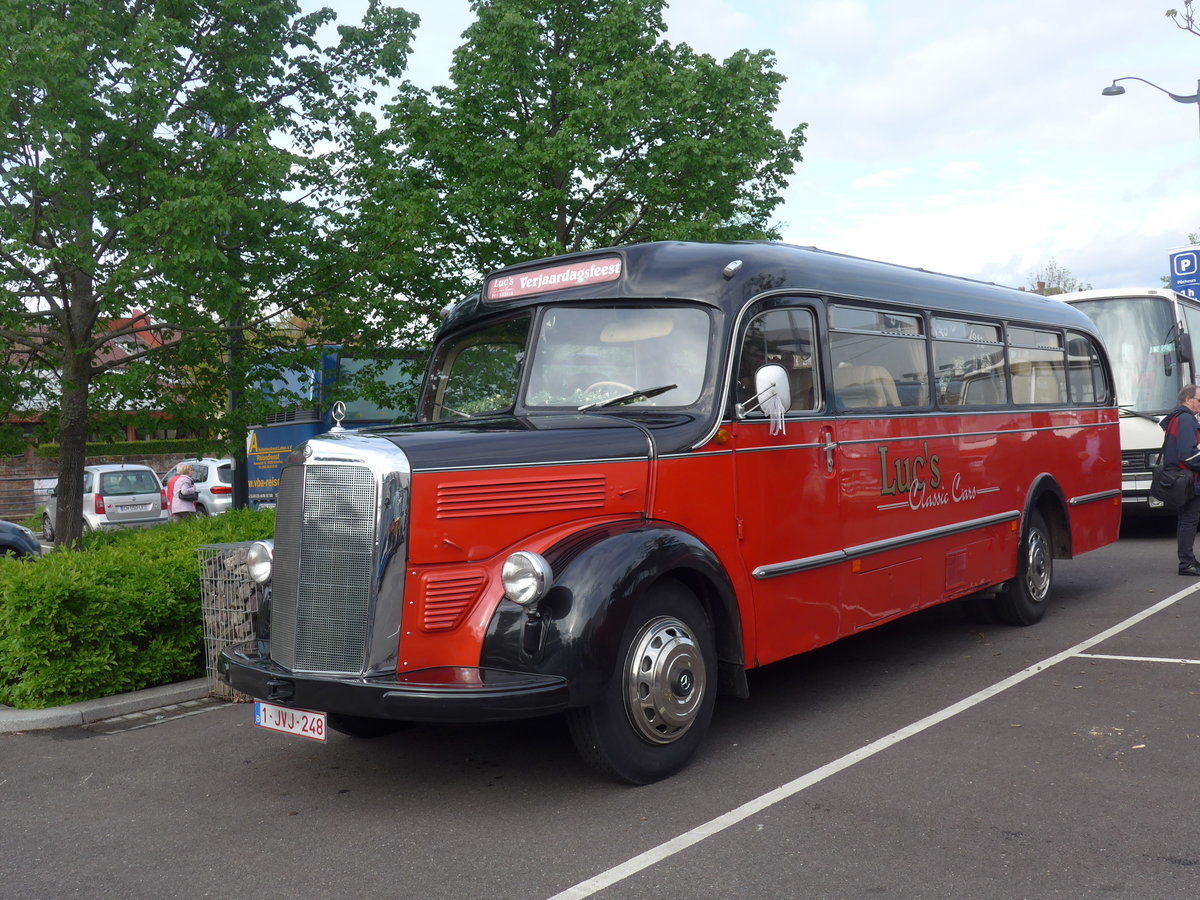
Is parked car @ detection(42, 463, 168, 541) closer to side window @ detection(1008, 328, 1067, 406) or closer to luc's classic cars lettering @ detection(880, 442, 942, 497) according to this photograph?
side window @ detection(1008, 328, 1067, 406)

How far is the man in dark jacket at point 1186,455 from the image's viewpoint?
35.1ft

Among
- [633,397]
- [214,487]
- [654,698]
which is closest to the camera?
[654,698]

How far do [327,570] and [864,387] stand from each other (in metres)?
3.53

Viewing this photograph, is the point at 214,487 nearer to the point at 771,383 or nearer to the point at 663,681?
the point at 771,383

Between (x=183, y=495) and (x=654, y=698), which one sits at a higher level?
(x=183, y=495)

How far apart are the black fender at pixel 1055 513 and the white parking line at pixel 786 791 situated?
1578 mm

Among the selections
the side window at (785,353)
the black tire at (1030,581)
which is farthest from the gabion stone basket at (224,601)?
the black tire at (1030,581)

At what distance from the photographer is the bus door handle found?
20.9ft

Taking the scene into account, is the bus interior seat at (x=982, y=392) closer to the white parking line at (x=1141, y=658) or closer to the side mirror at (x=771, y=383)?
the white parking line at (x=1141, y=658)

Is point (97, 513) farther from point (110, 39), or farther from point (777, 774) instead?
point (777, 774)

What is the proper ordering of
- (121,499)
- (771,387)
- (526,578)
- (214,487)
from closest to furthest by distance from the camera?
(526,578), (771,387), (121,499), (214,487)

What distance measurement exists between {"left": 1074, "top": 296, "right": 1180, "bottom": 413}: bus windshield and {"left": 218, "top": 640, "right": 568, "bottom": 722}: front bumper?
1276cm

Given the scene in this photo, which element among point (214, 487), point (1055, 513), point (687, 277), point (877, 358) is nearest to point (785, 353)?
point (687, 277)

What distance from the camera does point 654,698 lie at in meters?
5.06
